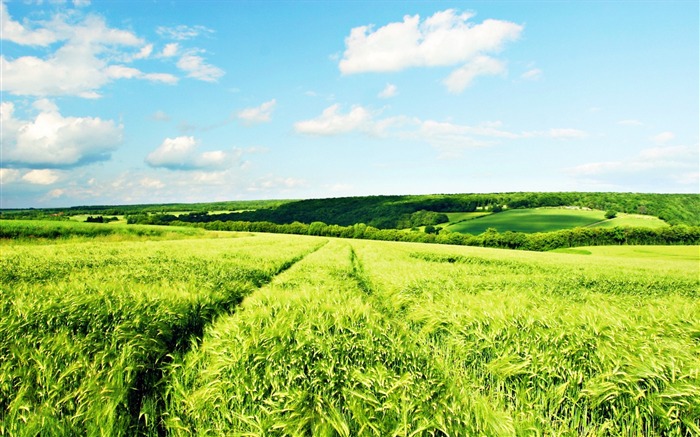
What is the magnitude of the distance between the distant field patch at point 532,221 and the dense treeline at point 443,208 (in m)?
10.9

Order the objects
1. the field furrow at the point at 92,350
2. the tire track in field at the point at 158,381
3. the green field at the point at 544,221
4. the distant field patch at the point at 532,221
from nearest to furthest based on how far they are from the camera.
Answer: the field furrow at the point at 92,350 → the tire track in field at the point at 158,381 → the green field at the point at 544,221 → the distant field patch at the point at 532,221

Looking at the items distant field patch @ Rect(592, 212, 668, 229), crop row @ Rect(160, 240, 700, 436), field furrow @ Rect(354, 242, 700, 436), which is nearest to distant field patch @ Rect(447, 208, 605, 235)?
distant field patch @ Rect(592, 212, 668, 229)

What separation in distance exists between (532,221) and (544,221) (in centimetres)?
277

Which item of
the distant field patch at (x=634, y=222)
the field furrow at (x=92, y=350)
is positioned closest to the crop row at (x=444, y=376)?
the field furrow at (x=92, y=350)

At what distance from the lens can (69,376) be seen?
428cm

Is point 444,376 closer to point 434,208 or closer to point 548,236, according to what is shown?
point 548,236

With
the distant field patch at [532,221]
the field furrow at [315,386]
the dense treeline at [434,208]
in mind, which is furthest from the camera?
the dense treeline at [434,208]

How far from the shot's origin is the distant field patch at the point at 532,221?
268ft

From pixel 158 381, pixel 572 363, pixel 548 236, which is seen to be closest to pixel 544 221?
pixel 548 236

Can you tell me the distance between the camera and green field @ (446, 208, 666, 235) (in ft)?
263

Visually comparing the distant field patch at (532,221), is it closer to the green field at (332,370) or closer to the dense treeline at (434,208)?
the dense treeline at (434,208)

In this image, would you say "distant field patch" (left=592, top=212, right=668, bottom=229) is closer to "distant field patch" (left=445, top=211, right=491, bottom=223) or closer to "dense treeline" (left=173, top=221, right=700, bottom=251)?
"dense treeline" (left=173, top=221, right=700, bottom=251)

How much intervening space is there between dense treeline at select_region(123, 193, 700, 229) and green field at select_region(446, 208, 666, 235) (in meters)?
9.87

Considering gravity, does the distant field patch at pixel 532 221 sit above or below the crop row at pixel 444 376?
below
